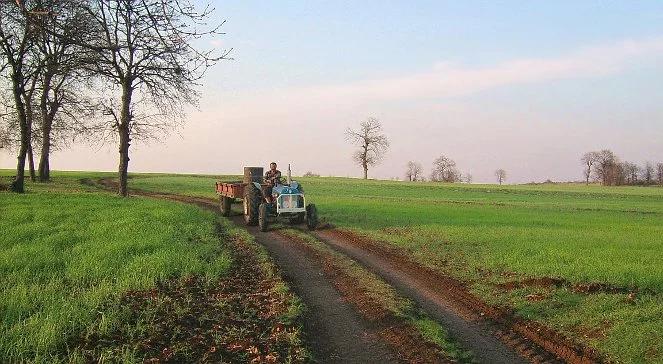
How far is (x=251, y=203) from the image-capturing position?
17.8 meters

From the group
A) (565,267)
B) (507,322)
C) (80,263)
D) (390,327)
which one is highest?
(80,263)

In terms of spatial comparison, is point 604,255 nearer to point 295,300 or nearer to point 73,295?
point 295,300

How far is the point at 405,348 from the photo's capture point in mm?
6422

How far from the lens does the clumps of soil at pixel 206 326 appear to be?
19.5 feet

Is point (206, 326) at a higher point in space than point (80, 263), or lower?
Result: lower

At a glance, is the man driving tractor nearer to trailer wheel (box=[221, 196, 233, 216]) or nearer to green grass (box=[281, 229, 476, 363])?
trailer wheel (box=[221, 196, 233, 216])

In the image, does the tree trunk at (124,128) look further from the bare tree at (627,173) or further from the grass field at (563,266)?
the bare tree at (627,173)

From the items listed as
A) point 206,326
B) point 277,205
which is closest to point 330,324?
point 206,326

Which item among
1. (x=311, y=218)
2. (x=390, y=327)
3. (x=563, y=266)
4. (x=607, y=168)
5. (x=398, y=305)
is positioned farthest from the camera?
(x=607, y=168)

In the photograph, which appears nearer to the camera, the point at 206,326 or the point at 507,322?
the point at 206,326

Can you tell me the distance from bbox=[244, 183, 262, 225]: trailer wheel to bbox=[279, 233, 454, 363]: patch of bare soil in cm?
785

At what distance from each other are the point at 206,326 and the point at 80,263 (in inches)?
171

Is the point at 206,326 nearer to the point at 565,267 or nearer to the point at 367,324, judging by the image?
the point at 367,324

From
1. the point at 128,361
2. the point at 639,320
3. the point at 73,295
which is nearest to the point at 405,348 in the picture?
the point at 128,361
